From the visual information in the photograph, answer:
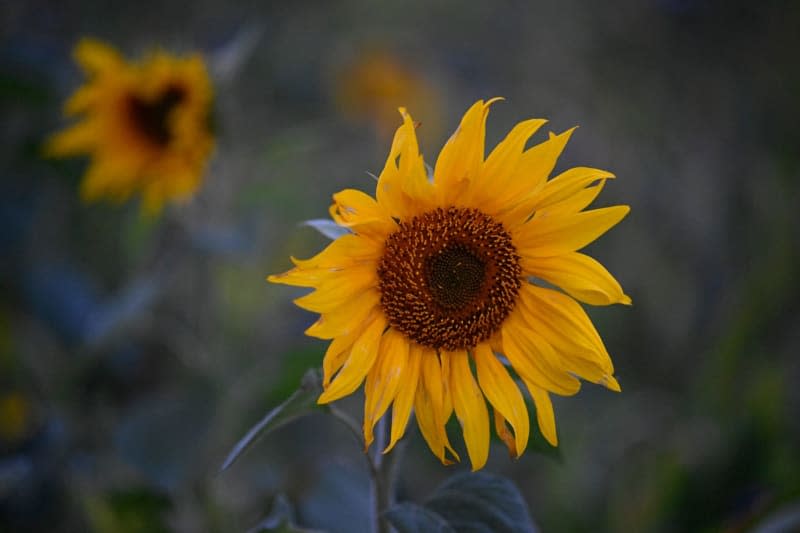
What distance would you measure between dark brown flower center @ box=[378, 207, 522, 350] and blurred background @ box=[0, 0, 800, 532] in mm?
100

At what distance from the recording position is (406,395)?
0.64 metres

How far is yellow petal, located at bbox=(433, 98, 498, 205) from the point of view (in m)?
0.61

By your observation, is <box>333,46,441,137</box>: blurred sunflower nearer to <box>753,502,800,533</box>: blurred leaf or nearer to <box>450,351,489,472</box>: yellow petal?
<box>753,502,800,533</box>: blurred leaf

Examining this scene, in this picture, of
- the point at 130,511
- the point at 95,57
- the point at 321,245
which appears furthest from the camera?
the point at 321,245

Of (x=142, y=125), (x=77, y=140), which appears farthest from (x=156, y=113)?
(x=77, y=140)

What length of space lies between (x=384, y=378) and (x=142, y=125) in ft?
2.77

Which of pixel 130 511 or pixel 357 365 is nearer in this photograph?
pixel 357 365

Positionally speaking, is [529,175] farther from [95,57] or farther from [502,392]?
[95,57]

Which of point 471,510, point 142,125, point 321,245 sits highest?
point 142,125

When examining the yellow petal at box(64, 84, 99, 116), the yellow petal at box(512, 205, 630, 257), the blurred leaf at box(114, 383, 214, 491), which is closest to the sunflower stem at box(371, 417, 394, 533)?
the yellow petal at box(512, 205, 630, 257)

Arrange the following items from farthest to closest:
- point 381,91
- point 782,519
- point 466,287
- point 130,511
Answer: point 381,91 < point 130,511 < point 782,519 < point 466,287

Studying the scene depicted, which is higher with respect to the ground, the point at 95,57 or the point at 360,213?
the point at 95,57

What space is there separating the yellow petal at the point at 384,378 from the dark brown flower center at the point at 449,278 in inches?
0.6

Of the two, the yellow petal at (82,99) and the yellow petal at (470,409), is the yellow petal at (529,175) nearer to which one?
the yellow petal at (470,409)
